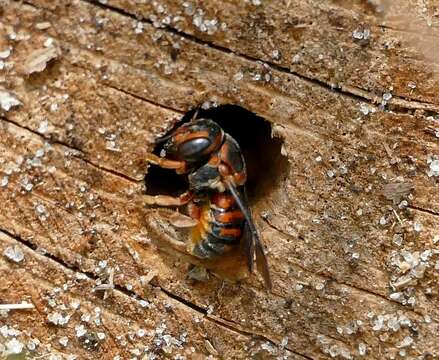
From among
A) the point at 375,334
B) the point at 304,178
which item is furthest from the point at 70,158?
the point at 375,334

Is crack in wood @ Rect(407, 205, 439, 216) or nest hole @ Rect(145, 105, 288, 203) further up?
crack in wood @ Rect(407, 205, 439, 216)

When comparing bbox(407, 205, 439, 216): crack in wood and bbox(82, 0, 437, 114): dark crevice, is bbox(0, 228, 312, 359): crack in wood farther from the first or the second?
bbox(82, 0, 437, 114): dark crevice

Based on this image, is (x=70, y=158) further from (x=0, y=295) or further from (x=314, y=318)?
(x=314, y=318)

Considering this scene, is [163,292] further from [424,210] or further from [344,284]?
[424,210]

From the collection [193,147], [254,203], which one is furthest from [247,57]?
[254,203]

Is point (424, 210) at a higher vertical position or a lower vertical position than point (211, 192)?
higher

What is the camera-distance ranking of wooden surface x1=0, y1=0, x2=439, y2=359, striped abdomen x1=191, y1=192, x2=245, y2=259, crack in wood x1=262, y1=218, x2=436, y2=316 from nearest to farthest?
wooden surface x1=0, y1=0, x2=439, y2=359 < crack in wood x1=262, y1=218, x2=436, y2=316 < striped abdomen x1=191, y1=192, x2=245, y2=259

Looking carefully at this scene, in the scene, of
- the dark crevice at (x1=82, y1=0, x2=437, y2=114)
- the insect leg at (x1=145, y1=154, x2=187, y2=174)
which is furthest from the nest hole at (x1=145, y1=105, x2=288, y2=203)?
the dark crevice at (x1=82, y1=0, x2=437, y2=114)
